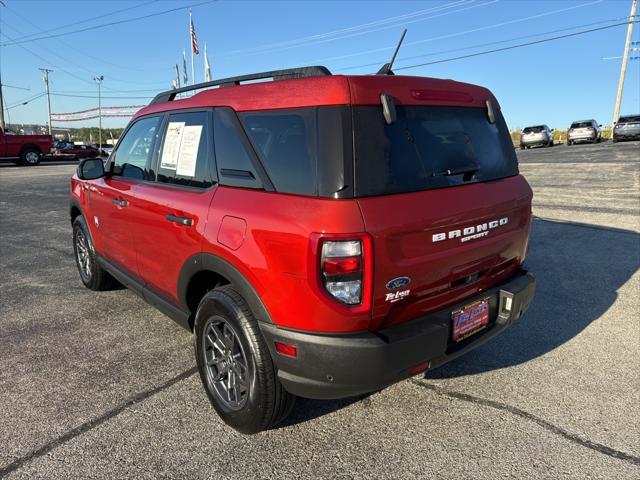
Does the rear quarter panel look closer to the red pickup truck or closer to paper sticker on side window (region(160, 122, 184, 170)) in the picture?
paper sticker on side window (region(160, 122, 184, 170))

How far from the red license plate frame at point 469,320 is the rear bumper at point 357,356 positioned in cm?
8

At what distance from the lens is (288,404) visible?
2.46 meters

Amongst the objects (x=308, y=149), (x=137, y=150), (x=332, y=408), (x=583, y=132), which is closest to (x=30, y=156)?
(x=137, y=150)

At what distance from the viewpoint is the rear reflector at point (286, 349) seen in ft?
7.10

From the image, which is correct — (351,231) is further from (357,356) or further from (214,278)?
(214,278)

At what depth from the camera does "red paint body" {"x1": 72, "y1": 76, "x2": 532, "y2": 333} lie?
6.74ft

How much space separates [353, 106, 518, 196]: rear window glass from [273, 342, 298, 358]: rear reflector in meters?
0.78

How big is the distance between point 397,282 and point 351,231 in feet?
1.19

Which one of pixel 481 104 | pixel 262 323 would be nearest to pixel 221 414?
pixel 262 323

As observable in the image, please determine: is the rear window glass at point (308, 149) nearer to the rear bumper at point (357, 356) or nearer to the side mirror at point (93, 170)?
the rear bumper at point (357, 356)

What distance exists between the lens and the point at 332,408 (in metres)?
2.79

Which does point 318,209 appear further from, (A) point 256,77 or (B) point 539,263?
(B) point 539,263

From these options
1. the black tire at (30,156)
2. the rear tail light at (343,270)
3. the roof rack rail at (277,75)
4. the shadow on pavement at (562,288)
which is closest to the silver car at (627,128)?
the shadow on pavement at (562,288)

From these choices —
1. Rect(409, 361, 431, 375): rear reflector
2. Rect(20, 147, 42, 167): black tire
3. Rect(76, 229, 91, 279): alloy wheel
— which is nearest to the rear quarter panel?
Rect(409, 361, 431, 375): rear reflector
